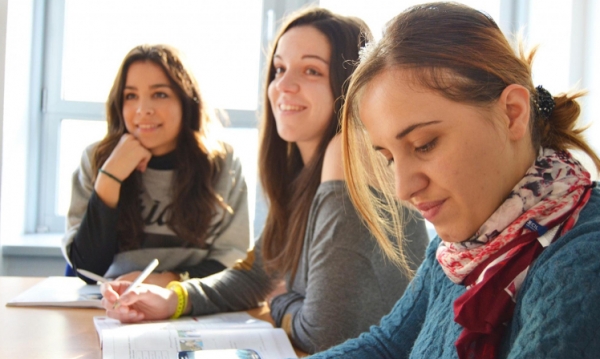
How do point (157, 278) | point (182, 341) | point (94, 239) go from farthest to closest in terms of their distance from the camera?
point (94, 239), point (157, 278), point (182, 341)

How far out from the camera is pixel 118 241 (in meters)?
1.88

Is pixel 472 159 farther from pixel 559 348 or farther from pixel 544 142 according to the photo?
pixel 559 348

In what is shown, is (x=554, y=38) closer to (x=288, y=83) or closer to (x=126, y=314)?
(x=288, y=83)

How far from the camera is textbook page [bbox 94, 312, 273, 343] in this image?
129 centimetres

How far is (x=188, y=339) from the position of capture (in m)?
1.19

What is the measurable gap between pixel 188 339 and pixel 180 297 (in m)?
0.25

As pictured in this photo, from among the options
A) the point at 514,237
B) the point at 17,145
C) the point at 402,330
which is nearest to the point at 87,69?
the point at 17,145

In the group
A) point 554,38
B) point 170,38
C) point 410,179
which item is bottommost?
point 410,179

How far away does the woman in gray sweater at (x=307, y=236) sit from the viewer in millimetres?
1222

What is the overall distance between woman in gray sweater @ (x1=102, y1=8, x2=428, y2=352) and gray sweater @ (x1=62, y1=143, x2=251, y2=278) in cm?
24

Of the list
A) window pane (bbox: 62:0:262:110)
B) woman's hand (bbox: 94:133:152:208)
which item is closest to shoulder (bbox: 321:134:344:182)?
woman's hand (bbox: 94:133:152:208)

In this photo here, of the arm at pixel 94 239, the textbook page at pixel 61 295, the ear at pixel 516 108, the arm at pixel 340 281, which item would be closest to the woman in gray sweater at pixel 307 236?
the arm at pixel 340 281

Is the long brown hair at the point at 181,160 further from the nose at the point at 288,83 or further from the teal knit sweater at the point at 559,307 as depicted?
the teal knit sweater at the point at 559,307

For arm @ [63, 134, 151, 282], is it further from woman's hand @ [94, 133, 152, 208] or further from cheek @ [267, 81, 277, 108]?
cheek @ [267, 81, 277, 108]
